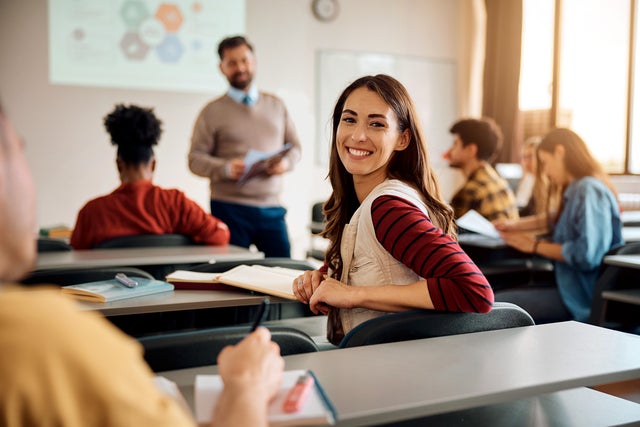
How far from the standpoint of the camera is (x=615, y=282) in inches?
112

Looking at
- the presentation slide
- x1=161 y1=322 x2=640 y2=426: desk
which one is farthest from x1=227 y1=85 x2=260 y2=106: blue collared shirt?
x1=161 y1=322 x2=640 y2=426: desk

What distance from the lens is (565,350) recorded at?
1257mm

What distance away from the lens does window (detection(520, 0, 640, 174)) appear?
21.5 feet

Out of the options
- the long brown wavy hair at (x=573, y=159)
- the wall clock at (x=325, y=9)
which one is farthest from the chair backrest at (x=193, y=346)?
the wall clock at (x=325, y=9)

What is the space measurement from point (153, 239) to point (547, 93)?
5.58 metres

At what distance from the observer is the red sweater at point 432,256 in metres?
1.42

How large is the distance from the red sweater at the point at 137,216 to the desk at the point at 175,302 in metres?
1.02

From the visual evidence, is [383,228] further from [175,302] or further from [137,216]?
[137,216]

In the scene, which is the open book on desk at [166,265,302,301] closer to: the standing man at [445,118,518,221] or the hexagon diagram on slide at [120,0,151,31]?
the standing man at [445,118,518,221]

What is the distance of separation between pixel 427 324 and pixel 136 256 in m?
1.52

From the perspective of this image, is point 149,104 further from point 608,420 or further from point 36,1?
point 608,420

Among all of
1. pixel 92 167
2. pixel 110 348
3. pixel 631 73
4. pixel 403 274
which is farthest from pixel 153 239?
pixel 631 73

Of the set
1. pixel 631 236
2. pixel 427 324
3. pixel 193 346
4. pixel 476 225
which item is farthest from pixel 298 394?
pixel 631 236

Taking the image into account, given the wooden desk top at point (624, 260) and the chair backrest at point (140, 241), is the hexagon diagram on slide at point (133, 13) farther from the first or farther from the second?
the wooden desk top at point (624, 260)
